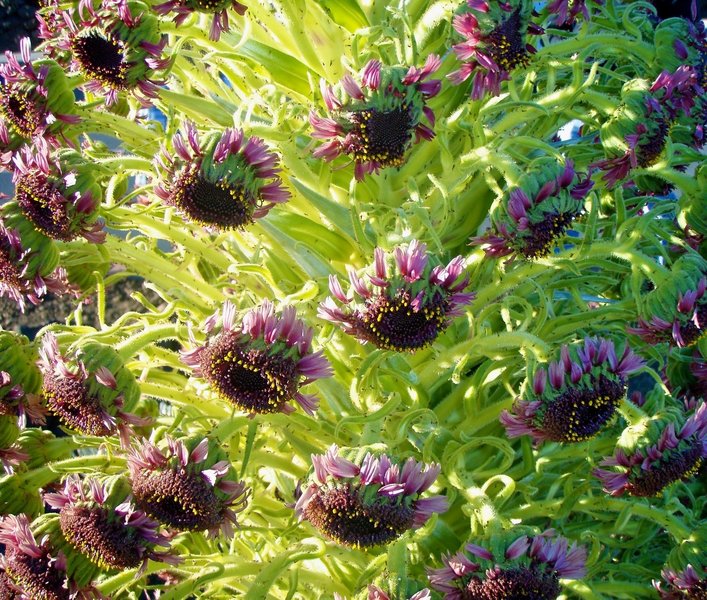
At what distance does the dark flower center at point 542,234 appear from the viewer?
50.0 inches

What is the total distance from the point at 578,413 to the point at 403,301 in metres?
0.32

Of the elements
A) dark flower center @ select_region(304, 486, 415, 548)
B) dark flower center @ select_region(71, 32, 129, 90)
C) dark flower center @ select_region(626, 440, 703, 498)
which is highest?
dark flower center @ select_region(71, 32, 129, 90)

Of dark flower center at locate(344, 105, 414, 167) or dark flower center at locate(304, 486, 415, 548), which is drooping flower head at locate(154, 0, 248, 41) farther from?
dark flower center at locate(304, 486, 415, 548)

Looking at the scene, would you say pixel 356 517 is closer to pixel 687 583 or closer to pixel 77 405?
pixel 77 405

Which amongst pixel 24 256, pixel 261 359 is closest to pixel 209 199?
pixel 261 359

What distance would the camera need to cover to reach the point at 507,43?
1301 mm

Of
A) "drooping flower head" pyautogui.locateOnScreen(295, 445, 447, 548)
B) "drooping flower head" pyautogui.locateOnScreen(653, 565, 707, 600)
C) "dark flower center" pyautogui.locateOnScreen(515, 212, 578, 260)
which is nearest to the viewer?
"drooping flower head" pyautogui.locateOnScreen(295, 445, 447, 548)

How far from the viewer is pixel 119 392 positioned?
1.33 meters

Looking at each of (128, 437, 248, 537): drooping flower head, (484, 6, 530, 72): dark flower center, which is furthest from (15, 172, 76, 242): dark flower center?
(484, 6, 530, 72): dark flower center

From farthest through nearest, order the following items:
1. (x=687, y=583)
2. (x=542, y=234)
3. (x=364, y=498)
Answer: (x=687, y=583), (x=542, y=234), (x=364, y=498)

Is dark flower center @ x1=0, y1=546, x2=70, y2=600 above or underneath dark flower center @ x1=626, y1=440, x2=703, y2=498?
above

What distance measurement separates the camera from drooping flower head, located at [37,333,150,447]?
1297mm

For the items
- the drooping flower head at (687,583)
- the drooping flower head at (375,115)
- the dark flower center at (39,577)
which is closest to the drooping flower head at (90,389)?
the dark flower center at (39,577)

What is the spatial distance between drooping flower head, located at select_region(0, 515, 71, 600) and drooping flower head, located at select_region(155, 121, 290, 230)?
563mm
